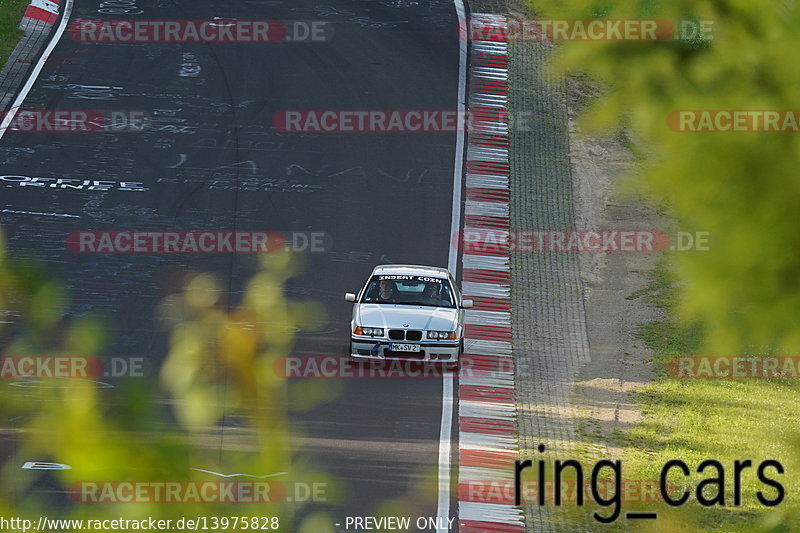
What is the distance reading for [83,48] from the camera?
30.3 metres

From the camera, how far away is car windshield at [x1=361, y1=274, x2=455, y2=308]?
58.9ft

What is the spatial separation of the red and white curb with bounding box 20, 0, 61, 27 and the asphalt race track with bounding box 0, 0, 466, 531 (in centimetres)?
89

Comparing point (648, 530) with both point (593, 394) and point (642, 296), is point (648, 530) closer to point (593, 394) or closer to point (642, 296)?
point (593, 394)

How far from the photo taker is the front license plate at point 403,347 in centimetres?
1727

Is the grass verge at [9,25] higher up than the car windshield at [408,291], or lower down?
higher up

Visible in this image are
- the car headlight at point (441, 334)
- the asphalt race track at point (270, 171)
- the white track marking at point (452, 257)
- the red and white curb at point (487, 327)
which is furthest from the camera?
the car headlight at point (441, 334)

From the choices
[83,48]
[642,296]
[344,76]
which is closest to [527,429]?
[642,296]

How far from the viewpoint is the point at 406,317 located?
17484 millimetres

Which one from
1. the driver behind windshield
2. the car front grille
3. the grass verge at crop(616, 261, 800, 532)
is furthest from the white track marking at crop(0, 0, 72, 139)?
the grass verge at crop(616, 261, 800, 532)

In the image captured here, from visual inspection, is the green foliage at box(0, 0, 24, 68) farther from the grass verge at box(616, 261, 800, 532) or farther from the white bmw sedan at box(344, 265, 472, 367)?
the grass verge at box(616, 261, 800, 532)

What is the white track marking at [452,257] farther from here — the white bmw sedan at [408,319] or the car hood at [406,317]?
the car hood at [406,317]

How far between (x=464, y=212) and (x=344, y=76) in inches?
267

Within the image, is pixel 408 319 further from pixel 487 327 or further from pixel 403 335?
pixel 487 327

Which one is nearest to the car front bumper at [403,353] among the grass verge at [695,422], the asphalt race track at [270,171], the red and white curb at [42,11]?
the asphalt race track at [270,171]
